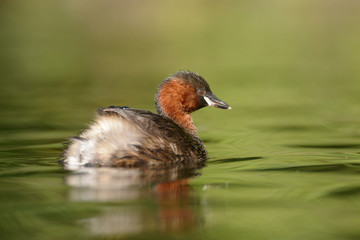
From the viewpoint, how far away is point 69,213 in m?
5.08

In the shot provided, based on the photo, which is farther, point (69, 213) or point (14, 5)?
point (14, 5)

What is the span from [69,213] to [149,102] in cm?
755

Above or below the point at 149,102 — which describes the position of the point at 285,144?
below

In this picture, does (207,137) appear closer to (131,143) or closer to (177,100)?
(177,100)

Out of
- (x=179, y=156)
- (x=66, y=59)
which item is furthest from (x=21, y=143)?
(x=66, y=59)

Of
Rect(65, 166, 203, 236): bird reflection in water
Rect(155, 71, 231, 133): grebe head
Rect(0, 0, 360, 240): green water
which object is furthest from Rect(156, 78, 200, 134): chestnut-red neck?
Rect(65, 166, 203, 236): bird reflection in water

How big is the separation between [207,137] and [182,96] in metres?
1.44

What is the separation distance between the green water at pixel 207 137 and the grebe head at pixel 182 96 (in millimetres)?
584

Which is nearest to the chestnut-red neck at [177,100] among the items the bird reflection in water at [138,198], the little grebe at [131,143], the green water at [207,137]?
the little grebe at [131,143]

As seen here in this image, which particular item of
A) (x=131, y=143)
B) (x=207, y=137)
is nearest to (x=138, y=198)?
(x=131, y=143)

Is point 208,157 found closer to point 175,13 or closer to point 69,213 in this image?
point 69,213

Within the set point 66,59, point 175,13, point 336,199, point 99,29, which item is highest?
point 175,13

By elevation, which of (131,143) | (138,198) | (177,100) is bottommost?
(138,198)

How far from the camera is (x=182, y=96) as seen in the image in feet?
25.5
